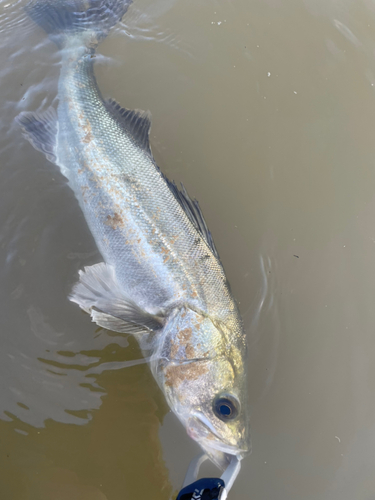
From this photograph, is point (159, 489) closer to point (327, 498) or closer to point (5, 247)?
point (327, 498)

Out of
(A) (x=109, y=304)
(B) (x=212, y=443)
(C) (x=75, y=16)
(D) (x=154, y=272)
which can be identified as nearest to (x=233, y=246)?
(D) (x=154, y=272)

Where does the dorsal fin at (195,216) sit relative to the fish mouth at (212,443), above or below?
above

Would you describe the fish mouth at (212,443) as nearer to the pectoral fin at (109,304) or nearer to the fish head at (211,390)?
the fish head at (211,390)

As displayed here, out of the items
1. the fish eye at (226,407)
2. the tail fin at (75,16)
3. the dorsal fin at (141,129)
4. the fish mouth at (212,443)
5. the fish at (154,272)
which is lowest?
the fish mouth at (212,443)

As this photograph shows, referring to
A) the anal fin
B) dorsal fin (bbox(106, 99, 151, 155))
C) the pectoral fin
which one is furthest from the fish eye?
the anal fin

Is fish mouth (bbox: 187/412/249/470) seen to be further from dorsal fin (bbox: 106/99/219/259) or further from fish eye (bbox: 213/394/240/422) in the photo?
dorsal fin (bbox: 106/99/219/259)

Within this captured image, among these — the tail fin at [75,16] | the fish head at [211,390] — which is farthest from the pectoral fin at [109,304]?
the tail fin at [75,16]

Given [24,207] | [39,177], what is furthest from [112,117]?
[24,207]

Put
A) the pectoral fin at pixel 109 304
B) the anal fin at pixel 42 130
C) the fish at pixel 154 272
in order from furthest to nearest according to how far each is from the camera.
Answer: the anal fin at pixel 42 130 < the pectoral fin at pixel 109 304 < the fish at pixel 154 272
